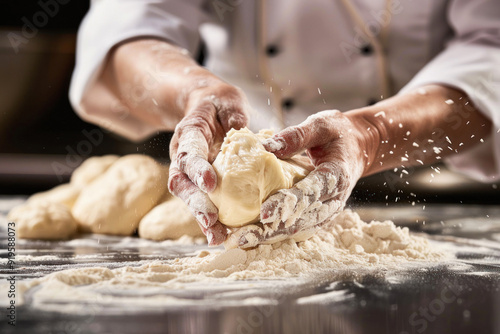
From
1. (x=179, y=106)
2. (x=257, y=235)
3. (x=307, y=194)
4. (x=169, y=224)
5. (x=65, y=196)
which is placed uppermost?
(x=307, y=194)

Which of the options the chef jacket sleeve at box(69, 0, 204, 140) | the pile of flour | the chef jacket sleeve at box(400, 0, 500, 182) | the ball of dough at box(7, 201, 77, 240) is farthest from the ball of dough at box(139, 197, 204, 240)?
the chef jacket sleeve at box(400, 0, 500, 182)

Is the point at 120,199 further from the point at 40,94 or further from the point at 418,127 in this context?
the point at 40,94

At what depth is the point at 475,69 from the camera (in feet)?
4.62

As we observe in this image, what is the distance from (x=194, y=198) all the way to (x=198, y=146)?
0.32 ft

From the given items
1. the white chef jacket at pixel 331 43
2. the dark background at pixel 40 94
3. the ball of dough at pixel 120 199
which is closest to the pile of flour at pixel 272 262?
the white chef jacket at pixel 331 43

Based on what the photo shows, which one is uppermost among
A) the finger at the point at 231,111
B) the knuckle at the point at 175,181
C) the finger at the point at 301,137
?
the finger at the point at 301,137

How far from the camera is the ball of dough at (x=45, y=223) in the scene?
142 cm

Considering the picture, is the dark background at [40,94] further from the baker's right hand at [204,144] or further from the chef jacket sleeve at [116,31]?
the baker's right hand at [204,144]

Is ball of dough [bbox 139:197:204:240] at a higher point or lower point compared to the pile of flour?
lower

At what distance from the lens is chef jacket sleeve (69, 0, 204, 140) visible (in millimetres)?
1584

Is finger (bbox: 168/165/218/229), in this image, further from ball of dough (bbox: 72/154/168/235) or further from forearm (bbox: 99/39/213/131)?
ball of dough (bbox: 72/154/168/235)

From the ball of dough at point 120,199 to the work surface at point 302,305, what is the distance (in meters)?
0.36

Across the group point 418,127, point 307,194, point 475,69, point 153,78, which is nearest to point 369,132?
point 418,127

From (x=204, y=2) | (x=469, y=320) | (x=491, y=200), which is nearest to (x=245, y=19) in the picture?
(x=204, y=2)
